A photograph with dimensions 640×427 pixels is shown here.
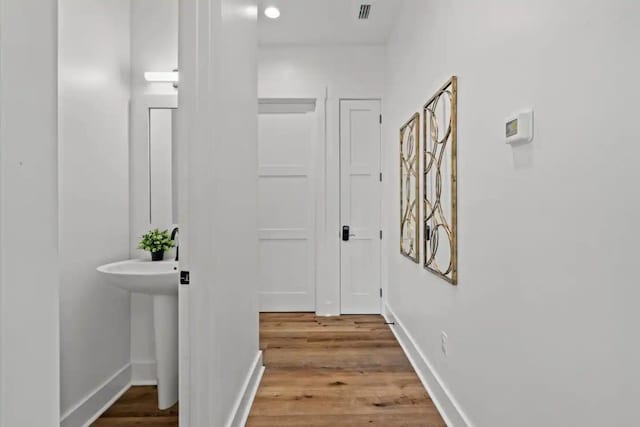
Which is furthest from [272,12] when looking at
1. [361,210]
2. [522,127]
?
[522,127]

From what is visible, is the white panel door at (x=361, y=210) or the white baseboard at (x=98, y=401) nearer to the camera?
the white baseboard at (x=98, y=401)

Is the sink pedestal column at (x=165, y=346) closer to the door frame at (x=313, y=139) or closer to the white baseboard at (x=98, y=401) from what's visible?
the white baseboard at (x=98, y=401)

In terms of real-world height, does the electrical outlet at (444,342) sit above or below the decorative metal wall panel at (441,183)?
below

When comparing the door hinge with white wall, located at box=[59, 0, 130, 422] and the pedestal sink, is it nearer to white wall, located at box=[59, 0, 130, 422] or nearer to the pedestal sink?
the pedestal sink

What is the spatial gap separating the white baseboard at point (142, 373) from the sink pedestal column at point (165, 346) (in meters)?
0.36

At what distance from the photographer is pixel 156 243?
8.52 feet

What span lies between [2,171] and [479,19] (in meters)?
1.87

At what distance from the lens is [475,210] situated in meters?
1.88

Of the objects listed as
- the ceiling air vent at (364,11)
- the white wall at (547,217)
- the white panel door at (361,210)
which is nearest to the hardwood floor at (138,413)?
the white wall at (547,217)

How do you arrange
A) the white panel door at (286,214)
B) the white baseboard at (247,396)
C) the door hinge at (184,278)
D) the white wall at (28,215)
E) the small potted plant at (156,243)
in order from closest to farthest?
the white wall at (28,215) → the door hinge at (184,278) → the white baseboard at (247,396) → the small potted plant at (156,243) → the white panel door at (286,214)

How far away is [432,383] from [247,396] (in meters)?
1.09

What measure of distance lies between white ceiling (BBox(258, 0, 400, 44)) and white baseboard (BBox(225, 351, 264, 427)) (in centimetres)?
284

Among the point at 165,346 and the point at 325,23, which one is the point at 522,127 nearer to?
the point at 165,346

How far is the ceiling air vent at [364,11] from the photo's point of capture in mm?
3534
